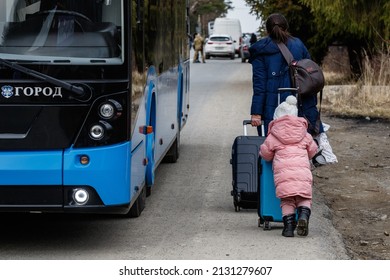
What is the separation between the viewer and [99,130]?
27.1 ft

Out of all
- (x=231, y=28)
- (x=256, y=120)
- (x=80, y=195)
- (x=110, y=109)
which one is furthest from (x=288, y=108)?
(x=231, y=28)

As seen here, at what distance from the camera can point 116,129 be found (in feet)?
27.3

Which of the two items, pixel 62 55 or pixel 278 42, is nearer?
pixel 62 55

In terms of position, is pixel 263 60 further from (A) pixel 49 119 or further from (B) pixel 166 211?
(A) pixel 49 119

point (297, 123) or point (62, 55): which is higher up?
point (62, 55)

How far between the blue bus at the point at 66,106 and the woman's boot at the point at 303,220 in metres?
1.49

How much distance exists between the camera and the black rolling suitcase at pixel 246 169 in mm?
10234

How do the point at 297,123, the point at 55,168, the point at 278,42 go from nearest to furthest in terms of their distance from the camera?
the point at 55,168, the point at 297,123, the point at 278,42

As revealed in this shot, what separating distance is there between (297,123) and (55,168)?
86.2 inches

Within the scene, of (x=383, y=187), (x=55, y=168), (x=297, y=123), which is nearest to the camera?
(x=55, y=168)

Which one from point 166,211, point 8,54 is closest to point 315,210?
point 166,211

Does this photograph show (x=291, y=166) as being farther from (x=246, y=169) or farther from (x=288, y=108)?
(x=246, y=169)

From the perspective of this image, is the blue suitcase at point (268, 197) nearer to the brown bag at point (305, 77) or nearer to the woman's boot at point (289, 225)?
the woman's boot at point (289, 225)

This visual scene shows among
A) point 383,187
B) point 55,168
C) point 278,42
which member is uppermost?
point 278,42
